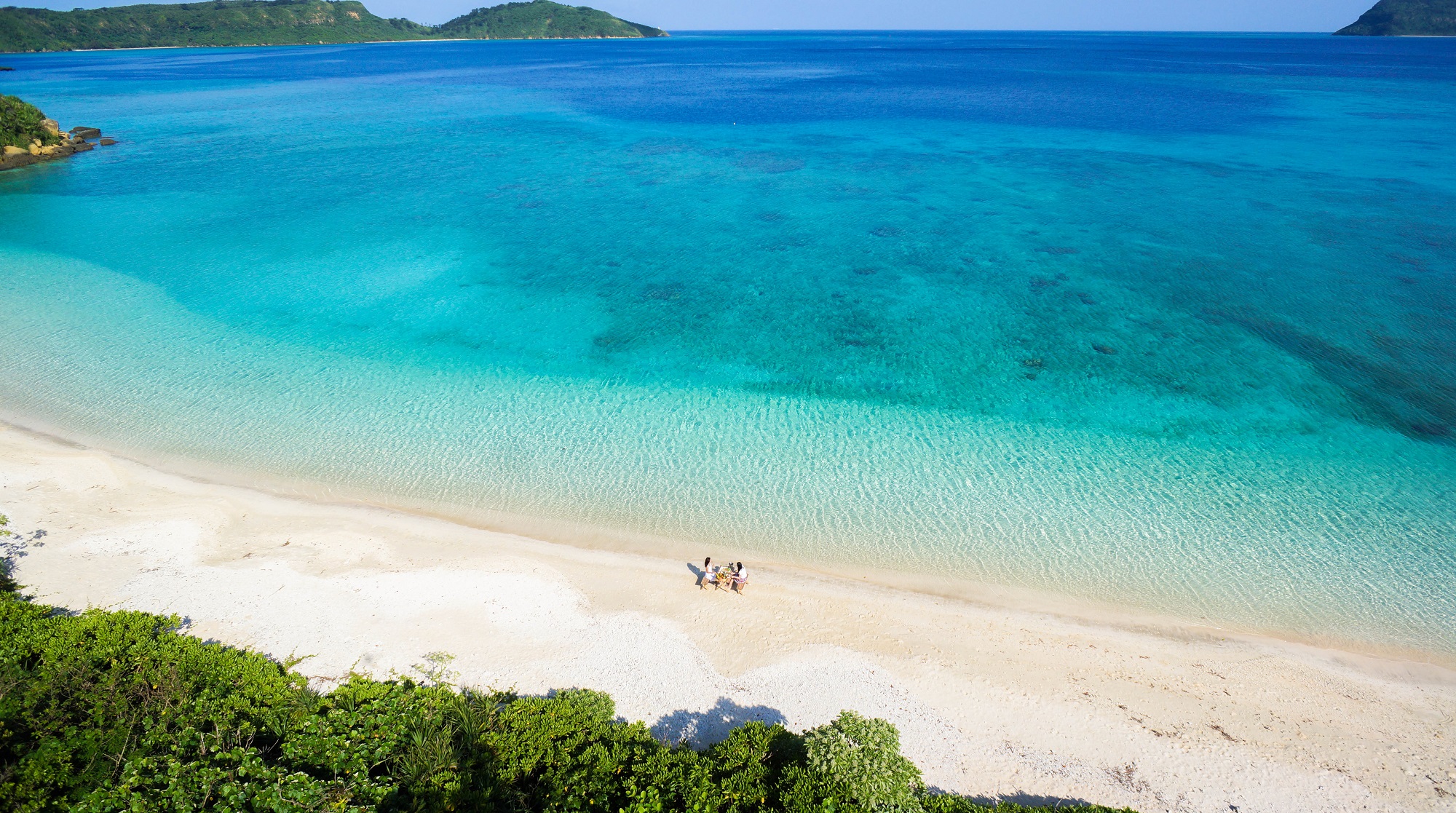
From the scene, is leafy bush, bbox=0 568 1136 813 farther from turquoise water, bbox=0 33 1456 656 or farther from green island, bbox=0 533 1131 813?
turquoise water, bbox=0 33 1456 656

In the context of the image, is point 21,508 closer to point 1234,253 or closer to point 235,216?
point 235,216

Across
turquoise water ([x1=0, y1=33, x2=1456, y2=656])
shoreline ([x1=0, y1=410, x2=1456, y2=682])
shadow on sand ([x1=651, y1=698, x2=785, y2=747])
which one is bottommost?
shadow on sand ([x1=651, y1=698, x2=785, y2=747])

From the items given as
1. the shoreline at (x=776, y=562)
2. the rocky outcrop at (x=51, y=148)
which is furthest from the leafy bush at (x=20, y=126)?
the shoreline at (x=776, y=562)

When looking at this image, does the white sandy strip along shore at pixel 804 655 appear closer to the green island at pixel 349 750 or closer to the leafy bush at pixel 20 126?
the green island at pixel 349 750

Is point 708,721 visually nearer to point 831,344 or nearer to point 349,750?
point 349,750

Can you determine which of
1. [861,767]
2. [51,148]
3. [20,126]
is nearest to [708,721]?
[861,767]

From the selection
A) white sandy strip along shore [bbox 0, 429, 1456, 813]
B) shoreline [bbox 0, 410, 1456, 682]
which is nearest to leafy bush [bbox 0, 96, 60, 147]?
shoreline [bbox 0, 410, 1456, 682]

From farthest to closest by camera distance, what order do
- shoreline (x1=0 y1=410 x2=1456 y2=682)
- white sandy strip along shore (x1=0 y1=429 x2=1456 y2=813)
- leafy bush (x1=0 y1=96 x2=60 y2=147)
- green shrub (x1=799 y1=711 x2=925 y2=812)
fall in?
leafy bush (x1=0 y1=96 x2=60 y2=147), shoreline (x1=0 y1=410 x2=1456 y2=682), white sandy strip along shore (x1=0 y1=429 x2=1456 y2=813), green shrub (x1=799 y1=711 x2=925 y2=812)

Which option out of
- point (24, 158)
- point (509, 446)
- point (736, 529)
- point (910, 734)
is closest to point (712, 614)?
point (736, 529)
